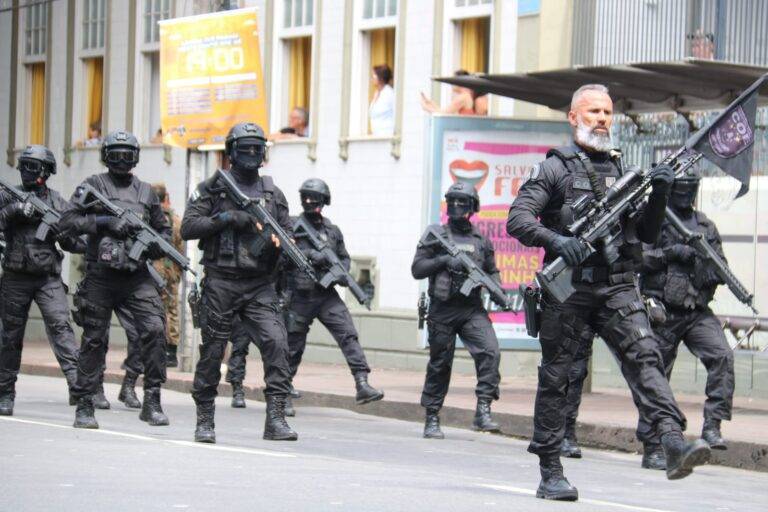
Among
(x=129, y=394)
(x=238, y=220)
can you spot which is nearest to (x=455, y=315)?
(x=238, y=220)

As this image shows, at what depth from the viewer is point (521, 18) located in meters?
20.6

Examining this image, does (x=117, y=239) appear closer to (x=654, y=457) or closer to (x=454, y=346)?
(x=454, y=346)

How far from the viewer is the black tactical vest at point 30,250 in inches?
562

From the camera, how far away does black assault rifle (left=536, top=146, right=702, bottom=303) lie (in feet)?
29.8

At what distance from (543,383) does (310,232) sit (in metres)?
6.26


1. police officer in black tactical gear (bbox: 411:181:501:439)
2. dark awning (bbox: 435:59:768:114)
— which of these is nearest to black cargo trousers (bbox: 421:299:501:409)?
police officer in black tactical gear (bbox: 411:181:501:439)

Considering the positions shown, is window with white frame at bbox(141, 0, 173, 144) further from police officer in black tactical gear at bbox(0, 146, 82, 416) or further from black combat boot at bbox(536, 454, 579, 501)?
black combat boot at bbox(536, 454, 579, 501)

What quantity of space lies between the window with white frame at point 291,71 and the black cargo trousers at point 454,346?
1009 centimetres

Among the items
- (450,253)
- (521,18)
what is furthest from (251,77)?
(450,253)

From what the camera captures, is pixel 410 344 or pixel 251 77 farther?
pixel 410 344

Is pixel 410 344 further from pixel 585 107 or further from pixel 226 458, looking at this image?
pixel 585 107

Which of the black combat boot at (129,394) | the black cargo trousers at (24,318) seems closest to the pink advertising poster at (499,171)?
the black combat boot at (129,394)

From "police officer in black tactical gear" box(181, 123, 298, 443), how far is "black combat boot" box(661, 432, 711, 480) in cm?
417

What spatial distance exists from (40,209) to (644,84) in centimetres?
524
